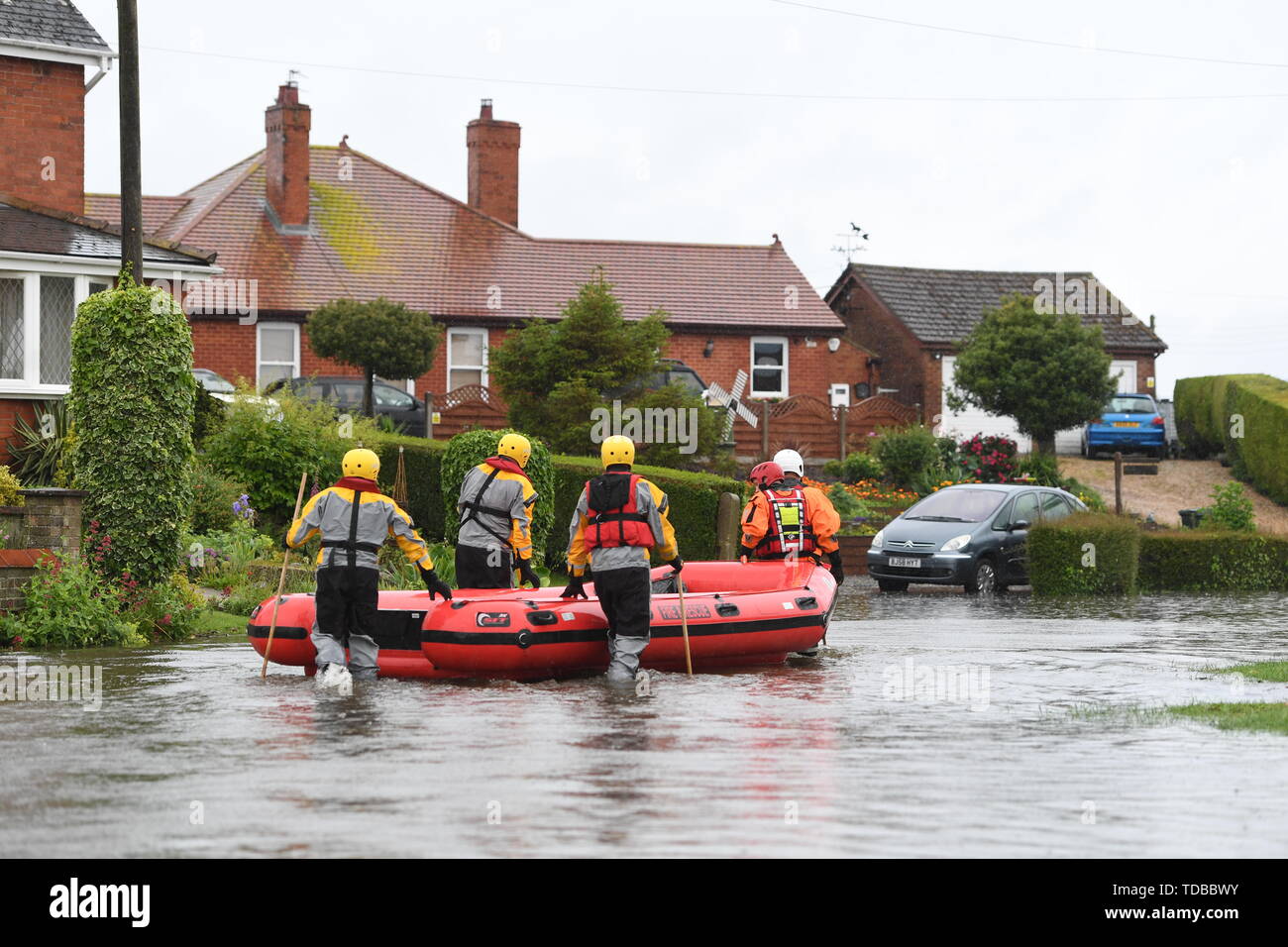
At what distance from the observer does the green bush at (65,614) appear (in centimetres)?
1564

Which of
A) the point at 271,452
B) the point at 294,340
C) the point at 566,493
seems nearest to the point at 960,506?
the point at 566,493

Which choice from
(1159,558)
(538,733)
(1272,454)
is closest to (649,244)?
(1272,454)

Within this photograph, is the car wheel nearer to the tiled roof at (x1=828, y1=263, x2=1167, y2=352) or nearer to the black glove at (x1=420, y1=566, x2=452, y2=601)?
the black glove at (x1=420, y1=566, x2=452, y2=601)

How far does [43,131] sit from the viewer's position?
84.2ft

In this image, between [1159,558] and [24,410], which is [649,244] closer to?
[1159,558]

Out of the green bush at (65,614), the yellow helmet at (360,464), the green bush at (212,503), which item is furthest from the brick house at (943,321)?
the yellow helmet at (360,464)

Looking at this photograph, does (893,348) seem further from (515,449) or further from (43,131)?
(515,449)

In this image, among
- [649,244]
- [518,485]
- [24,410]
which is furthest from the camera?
[649,244]

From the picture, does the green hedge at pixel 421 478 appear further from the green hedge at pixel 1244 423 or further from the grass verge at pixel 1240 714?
the green hedge at pixel 1244 423

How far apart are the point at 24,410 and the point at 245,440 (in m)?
3.04

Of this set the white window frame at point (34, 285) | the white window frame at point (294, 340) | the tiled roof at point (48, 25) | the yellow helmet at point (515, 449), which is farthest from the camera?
the white window frame at point (294, 340)

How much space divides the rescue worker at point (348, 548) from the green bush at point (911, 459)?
69.8ft

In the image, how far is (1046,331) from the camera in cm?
3872
